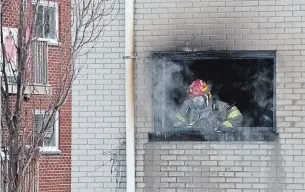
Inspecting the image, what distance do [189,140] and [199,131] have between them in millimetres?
155

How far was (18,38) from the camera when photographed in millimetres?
9203

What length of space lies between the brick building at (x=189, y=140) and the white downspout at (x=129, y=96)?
7 centimetres

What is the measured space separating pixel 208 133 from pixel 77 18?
6.58 ft

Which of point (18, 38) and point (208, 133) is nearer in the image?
point (18, 38)

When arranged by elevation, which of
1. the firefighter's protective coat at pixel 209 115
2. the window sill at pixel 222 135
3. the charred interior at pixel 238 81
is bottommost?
the window sill at pixel 222 135

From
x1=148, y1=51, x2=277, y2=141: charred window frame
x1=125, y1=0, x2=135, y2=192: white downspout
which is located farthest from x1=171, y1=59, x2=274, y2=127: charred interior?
x1=125, y1=0, x2=135, y2=192: white downspout

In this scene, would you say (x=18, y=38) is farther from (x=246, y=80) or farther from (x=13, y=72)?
(x=246, y=80)

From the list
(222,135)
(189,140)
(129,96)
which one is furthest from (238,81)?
(129,96)

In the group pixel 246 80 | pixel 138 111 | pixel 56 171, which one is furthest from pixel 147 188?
pixel 56 171

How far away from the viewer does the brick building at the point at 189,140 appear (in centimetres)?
976

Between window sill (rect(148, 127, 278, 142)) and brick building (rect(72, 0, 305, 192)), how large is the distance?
0.13 ft

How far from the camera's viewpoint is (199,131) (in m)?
9.91

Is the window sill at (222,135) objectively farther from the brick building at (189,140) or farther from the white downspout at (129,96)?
the white downspout at (129,96)

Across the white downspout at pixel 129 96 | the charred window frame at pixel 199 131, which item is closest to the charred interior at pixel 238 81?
the charred window frame at pixel 199 131
